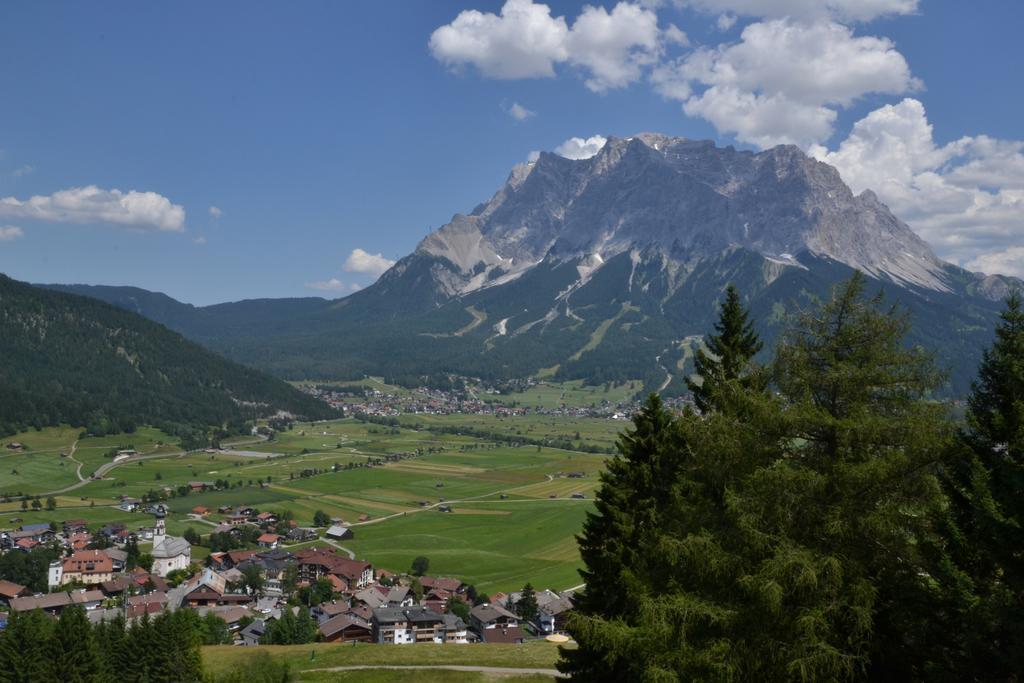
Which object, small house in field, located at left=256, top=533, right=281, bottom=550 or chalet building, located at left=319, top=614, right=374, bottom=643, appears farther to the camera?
small house in field, located at left=256, top=533, right=281, bottom=550

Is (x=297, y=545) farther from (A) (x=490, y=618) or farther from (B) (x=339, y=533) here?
(A) (x=490, y=618)

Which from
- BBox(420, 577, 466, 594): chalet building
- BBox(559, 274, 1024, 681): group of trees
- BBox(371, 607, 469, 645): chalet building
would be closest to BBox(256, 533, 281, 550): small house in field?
BBox(420, 577, 466, 594): chalet building

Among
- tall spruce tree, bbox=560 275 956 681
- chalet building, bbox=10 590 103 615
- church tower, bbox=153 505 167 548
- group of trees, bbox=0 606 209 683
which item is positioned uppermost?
Answer: tall spruce tree, bbox=560 275 956 681

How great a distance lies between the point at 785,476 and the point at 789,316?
5600 millimetres

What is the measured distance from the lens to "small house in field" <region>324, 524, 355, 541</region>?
4240 inches

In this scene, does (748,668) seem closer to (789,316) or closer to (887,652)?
(887,652)

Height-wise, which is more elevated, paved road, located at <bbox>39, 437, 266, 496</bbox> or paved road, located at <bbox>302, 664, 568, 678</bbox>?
paved road, located at <bbox>302, 664, 568, 678</bbox>

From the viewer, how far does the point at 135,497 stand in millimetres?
131625

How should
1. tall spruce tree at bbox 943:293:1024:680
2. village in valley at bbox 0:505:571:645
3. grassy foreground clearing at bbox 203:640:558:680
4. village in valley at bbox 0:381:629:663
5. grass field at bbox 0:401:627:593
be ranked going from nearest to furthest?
tall spruce tree at bbox 943:293:1024:680 < grassy foreground clearing at bbox 203:640:558:680 < village in valley at bbox 0:505:571:645 < village in valley at bbox 0:381:629:663 < grass field at bbox 0:401:627:593

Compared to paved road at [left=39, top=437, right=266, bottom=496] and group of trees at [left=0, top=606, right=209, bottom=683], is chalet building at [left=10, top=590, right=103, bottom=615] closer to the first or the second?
group of trees at [left=0, top=606, right=209, bottom=683]

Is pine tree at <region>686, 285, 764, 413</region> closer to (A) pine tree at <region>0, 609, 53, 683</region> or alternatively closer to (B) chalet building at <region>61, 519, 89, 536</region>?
(A) pine tree at <region>0, 609, 53, 683</region>

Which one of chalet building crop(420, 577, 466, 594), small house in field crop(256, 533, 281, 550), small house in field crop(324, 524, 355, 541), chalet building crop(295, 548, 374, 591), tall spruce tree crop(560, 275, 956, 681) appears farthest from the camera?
small house in field crop(324, 524, 355, 541)

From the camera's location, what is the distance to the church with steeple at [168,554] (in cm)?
9406

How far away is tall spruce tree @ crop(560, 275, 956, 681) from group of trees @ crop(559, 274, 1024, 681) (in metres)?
0.04
